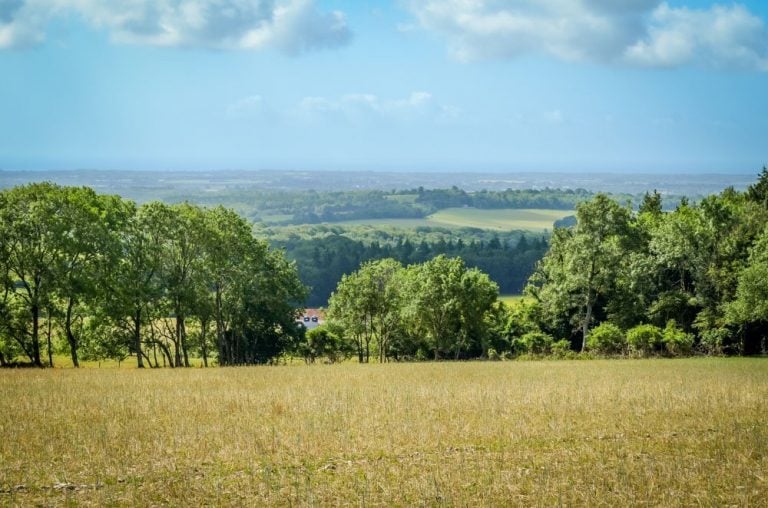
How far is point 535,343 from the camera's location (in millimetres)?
74500

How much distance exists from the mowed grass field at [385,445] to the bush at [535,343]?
39781mm

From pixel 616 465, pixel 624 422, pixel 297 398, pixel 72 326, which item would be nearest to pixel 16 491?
pixel 616 465

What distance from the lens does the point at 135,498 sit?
1459cm

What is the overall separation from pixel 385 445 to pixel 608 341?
5151 cm

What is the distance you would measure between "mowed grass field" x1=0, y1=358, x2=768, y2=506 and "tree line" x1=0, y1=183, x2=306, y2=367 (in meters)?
21.2

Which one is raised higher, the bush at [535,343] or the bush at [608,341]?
the bush at [608,341]

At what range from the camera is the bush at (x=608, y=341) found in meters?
66.8

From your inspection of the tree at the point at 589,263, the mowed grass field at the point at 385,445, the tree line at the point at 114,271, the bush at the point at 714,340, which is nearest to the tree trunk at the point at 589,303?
the tree at the point at 589,263

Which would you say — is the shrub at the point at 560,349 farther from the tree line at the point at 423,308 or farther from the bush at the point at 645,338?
the tree line at the point at 423,308

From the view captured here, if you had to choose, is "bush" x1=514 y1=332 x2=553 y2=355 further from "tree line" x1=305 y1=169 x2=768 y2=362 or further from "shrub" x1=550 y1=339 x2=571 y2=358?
"shrub" x1=550 y1=339 x2=571 y2=358

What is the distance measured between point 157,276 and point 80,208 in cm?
967

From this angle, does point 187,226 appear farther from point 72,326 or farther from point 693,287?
point 693,287

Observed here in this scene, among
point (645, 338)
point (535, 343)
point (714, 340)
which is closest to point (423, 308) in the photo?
point (535, 343)

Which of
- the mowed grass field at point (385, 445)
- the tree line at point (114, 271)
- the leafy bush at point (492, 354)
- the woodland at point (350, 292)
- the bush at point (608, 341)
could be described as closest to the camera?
the mowed grass field at point (385, 445)
